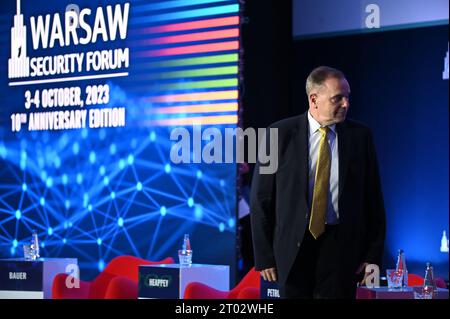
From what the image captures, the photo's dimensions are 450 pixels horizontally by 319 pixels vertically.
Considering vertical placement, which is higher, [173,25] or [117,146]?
[173,25]

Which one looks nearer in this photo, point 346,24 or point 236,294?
point 236,294

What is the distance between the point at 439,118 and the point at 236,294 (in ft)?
10.6

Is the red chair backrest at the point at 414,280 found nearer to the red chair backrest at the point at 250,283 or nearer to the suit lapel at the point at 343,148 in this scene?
the red chair backrest at the point at 250,283

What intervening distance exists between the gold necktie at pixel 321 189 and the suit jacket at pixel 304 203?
0.03m

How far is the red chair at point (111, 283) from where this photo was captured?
5.89 metres

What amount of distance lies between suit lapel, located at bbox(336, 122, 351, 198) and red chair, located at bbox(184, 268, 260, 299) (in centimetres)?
204

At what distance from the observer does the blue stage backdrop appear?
641 centimetres

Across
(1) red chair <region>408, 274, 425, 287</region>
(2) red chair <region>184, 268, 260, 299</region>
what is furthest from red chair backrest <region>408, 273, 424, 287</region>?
(2) red chair <region>184, 268, 260, 299</region>

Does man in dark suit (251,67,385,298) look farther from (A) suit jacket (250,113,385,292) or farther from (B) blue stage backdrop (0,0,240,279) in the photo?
(B) blue stage backdrop (0,0,240,279)

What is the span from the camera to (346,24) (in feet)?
25.7

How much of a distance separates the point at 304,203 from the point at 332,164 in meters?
Result: 0.19

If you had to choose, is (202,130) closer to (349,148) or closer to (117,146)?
(117,146)

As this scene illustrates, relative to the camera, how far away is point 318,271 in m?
3.11

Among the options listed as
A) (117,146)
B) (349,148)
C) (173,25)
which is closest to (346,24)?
(173,25)
